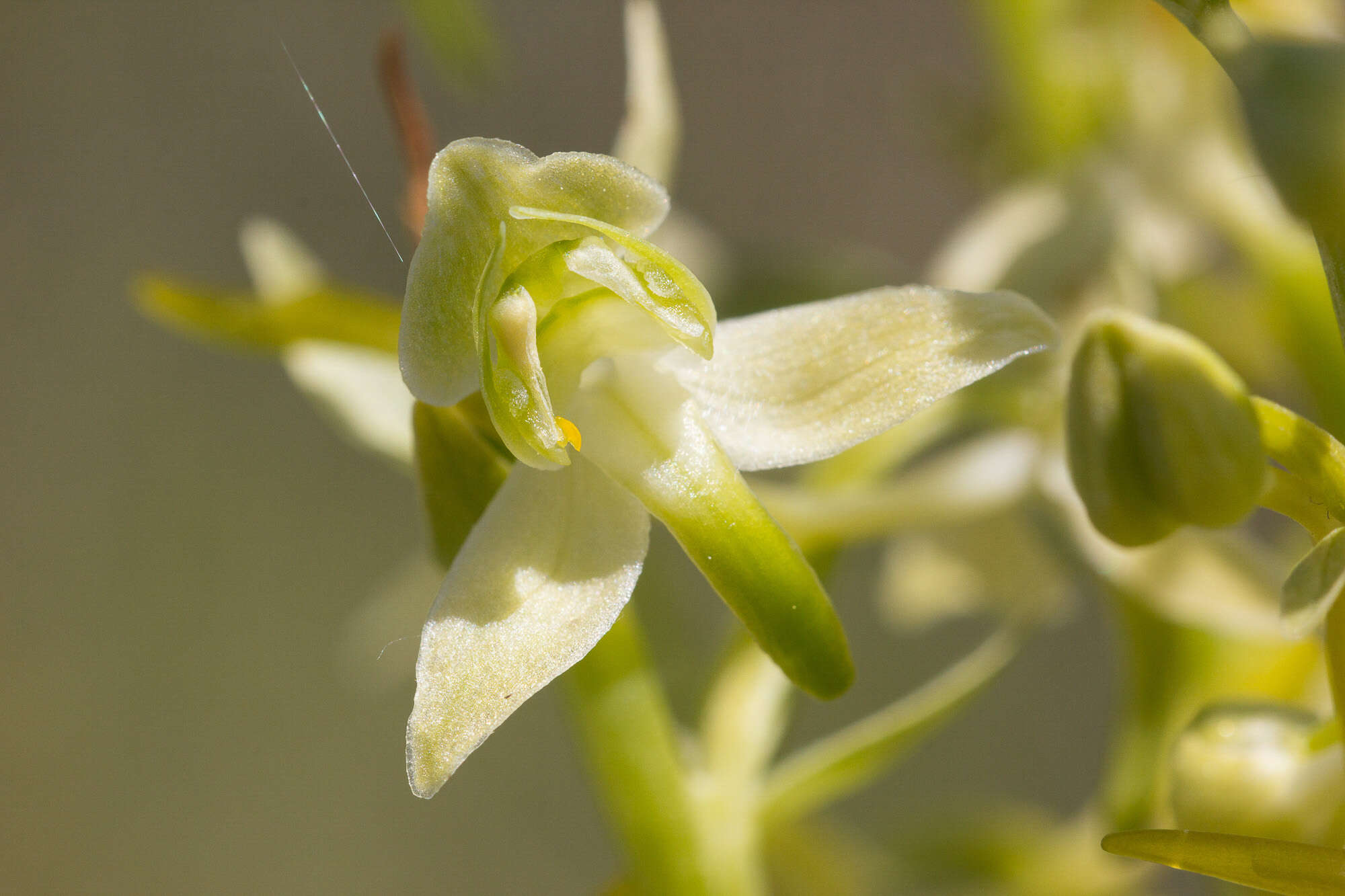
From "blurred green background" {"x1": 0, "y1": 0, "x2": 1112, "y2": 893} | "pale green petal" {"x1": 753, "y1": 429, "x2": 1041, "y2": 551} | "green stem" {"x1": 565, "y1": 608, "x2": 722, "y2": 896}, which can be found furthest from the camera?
"blurred green background" {"x1": 0, "y1": 0, "x2": 1112, "y2": 893}

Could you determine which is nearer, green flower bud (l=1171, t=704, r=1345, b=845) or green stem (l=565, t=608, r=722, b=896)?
green flower bud (l=1171, t=704, r=1345, b=845)

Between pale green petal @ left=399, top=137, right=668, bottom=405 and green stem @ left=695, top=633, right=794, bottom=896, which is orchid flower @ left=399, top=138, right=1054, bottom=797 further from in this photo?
green stem @ left=695, top=633, right=794, bottom=896

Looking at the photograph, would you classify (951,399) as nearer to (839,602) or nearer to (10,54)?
(839,602)

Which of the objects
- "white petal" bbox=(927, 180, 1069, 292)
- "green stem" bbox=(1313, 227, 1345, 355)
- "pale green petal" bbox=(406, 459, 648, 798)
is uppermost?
"green stem" bbox=(1313, 227, 1345, 355)

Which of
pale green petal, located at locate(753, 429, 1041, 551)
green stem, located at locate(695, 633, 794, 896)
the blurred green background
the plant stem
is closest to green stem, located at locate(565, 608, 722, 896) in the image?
green stem, located at locate(695, 633, 794, 896)

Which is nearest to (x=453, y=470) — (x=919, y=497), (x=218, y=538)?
(x=919, y=497)

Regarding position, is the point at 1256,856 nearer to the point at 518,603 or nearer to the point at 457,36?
the point at 518,603

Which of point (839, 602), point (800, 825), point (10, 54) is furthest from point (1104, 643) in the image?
point (10, 54)
